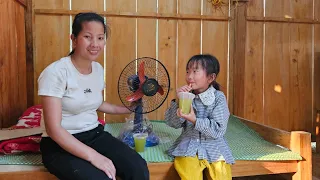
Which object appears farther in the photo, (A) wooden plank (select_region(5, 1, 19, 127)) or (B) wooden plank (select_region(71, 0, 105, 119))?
(B) wooden plank (select_region(71, 0, 105, 119))

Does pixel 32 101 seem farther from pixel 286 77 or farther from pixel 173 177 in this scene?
pixel 286 77

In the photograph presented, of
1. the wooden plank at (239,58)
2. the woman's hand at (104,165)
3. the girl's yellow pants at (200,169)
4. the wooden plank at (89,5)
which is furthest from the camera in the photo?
the wooden plank at (239,58)

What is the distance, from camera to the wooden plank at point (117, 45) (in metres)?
3.37

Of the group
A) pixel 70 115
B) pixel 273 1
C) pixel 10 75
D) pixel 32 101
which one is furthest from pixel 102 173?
pixel 273 1

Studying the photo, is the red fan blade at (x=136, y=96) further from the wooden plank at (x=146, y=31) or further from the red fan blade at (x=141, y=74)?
the wooden plank at (x=146, y=31)

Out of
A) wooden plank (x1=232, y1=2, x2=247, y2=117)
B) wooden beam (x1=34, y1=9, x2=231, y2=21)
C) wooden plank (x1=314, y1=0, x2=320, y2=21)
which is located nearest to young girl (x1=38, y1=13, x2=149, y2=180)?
wooden beam (x1=34, y1=9, x2=231, y2=21)

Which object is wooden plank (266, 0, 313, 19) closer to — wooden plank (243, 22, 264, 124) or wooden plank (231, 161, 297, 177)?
wooden plank (243, 22, 264, 124)

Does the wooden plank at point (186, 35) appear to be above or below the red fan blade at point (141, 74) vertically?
above

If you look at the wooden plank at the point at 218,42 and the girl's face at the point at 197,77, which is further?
the wooden plank at the point at 218,42

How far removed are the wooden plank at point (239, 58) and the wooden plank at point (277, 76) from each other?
324 mm

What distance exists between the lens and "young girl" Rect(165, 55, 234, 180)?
5.70ft

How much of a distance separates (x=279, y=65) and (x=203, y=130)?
239cm

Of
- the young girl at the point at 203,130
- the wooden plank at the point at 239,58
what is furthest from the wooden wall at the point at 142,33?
the young girl at the point at 203,130

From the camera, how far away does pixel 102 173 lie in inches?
57.2
